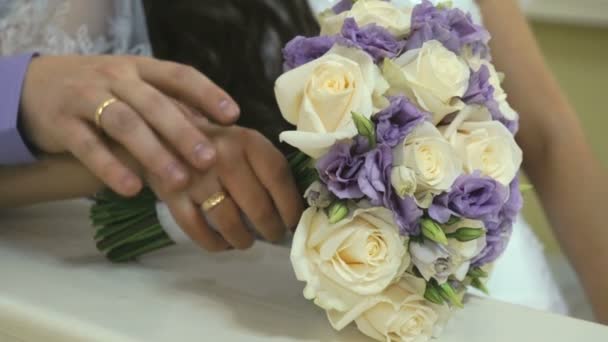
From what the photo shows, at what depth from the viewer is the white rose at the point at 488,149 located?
438 millimetres

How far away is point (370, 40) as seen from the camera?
44cm

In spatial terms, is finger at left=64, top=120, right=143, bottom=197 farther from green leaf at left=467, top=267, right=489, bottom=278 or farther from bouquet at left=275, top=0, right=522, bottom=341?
green leaf at left=467, top=267, right=489, bottom=278

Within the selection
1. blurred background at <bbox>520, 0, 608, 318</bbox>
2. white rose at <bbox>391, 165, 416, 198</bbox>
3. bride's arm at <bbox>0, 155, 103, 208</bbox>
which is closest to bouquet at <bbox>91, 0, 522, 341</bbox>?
white rose at <bbox>391, 165, 416, 198</bbox>

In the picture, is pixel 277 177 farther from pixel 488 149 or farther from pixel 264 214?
pixel 488 149

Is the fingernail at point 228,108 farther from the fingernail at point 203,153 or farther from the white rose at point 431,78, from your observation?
the white rose at point 431,78

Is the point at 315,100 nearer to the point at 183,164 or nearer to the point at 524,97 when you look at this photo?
the point at 183,164

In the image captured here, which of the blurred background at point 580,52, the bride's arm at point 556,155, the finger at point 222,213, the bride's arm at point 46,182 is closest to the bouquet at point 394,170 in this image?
the finger at point 222,213

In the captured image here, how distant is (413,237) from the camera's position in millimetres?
A: 426

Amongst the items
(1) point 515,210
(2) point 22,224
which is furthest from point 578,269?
(2) point 22,224

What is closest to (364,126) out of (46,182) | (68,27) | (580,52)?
(46,182)

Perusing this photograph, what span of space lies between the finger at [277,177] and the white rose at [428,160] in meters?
0.11

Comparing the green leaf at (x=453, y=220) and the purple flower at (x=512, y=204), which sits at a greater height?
the green leaf at (x=453, y=220)

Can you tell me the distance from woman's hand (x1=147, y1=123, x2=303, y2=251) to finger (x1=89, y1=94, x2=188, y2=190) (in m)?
0.02

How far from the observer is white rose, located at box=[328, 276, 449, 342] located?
1.42 ft
